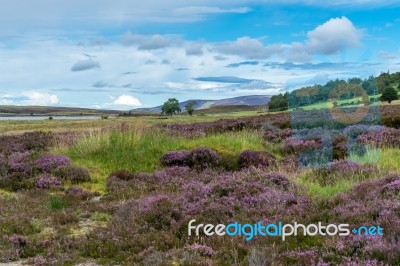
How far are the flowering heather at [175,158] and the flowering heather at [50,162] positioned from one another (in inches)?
140

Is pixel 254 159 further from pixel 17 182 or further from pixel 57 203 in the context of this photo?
pixel 17 182

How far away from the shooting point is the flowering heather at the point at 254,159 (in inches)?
655

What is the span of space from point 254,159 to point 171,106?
5735 inches

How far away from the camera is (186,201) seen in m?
10.4

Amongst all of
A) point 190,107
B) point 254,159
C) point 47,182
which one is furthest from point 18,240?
point 190,107

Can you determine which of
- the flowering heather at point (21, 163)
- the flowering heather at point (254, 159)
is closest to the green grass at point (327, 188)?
the flowering heather at point (254, 159)

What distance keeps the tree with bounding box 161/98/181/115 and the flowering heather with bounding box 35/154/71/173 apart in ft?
472

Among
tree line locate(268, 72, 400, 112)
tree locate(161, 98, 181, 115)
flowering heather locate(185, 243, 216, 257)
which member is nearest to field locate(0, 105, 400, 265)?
flowering heather locate(185, 243, 216, 257)

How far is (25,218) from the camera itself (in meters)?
10.4

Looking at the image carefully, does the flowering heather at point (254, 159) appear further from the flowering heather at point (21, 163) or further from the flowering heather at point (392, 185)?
the flowering heather at point (21, 163)

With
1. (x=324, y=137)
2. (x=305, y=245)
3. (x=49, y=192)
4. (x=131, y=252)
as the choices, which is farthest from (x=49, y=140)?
(x=305, y=245)

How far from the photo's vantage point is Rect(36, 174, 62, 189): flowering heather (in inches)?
583

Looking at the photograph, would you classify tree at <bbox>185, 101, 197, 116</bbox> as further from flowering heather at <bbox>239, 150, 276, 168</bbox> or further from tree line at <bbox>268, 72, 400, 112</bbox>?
tree line at <bbox>268, 72, 400, 112</bbox>

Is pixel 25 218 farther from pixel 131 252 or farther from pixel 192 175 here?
pixel 192 175
